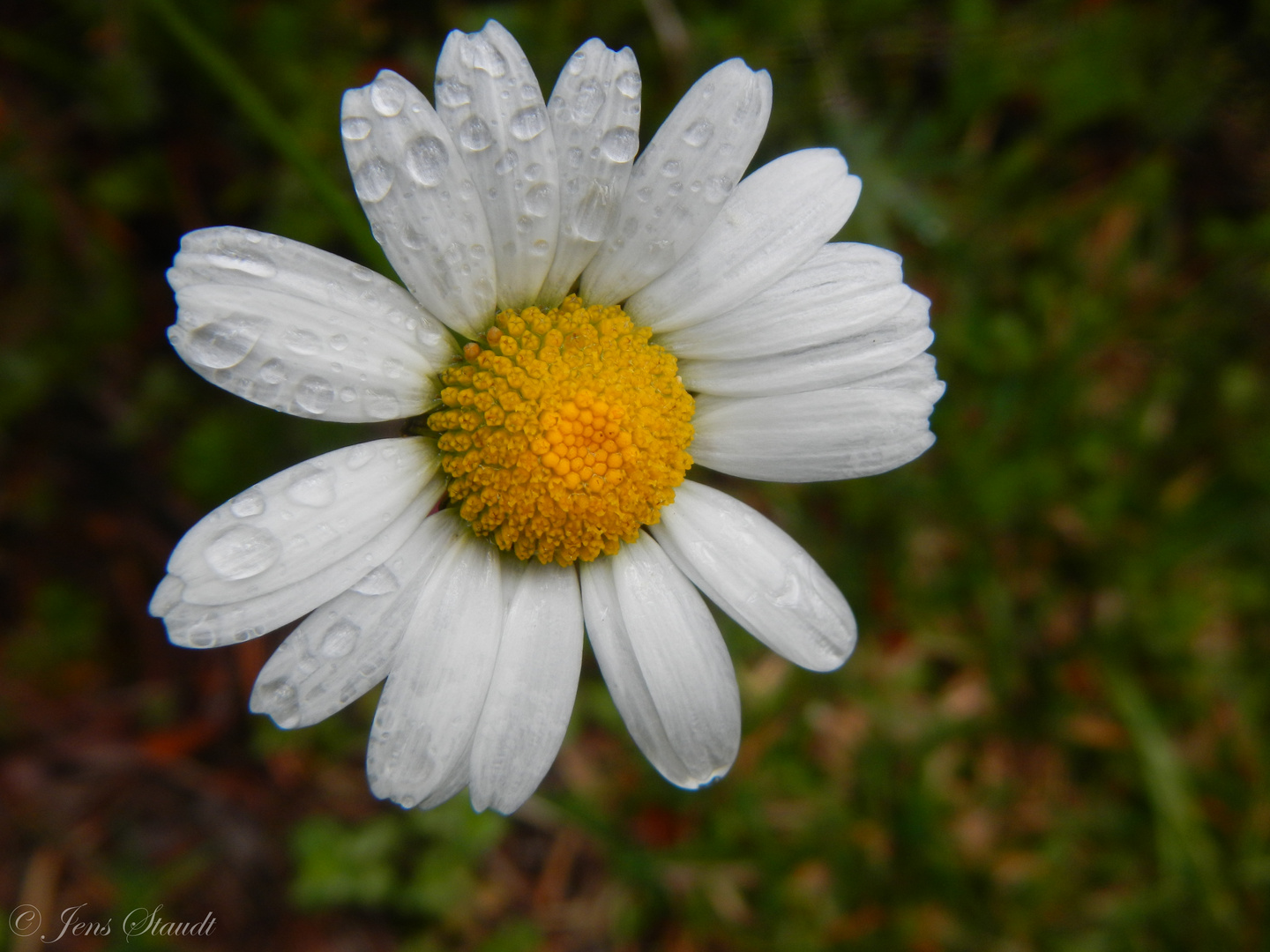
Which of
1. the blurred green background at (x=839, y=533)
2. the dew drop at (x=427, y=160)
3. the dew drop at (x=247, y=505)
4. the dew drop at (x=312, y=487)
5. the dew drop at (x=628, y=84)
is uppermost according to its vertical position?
the dew drop at (x=427, y=160)

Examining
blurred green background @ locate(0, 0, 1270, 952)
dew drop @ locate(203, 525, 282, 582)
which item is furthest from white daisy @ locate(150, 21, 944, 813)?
blurred green background @ locate(0, 0, 1270, 952)

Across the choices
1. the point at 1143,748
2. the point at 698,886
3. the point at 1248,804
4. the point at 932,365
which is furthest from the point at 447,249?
the point at 1248,804

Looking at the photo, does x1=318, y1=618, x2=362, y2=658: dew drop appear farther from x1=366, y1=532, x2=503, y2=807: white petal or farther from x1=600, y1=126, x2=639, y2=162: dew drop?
x1=600, y1=126, x2=639, y2=162: dew drop

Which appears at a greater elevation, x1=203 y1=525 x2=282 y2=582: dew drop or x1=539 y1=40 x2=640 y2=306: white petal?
x1=539 y1=40 x2=640 y2=306: white petal

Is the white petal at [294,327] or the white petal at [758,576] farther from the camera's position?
the white petal at [758,576]

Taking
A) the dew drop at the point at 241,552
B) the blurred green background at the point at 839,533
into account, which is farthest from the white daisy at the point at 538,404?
the blurred green background at the point at 839,533

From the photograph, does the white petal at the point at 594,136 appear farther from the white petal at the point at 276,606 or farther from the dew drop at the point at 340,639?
the dew drop at the point at 340,639

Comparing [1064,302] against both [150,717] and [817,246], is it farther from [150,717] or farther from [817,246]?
[150,717]
